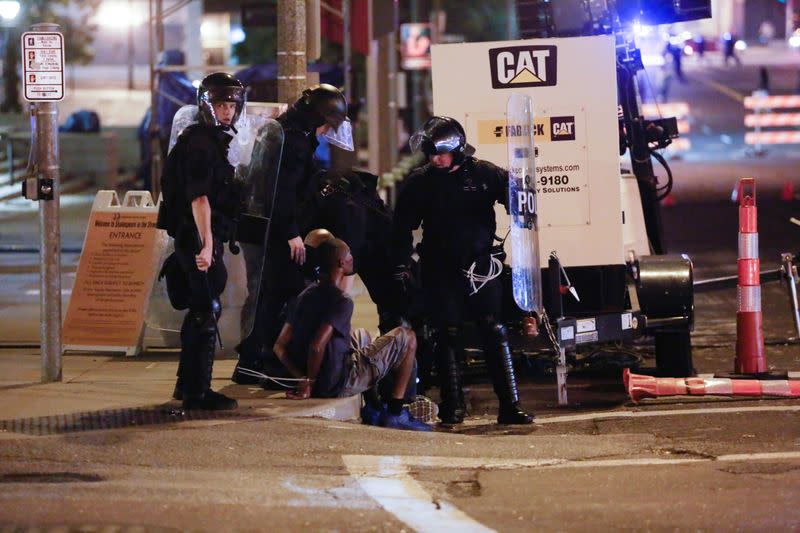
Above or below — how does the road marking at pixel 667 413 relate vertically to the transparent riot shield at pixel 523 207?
below

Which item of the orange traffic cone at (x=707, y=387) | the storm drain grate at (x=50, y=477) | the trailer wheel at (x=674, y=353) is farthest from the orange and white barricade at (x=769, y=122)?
the storm drain grate at (x=50, y=477)

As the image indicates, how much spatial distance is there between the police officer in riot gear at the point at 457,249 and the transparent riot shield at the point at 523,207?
9cm

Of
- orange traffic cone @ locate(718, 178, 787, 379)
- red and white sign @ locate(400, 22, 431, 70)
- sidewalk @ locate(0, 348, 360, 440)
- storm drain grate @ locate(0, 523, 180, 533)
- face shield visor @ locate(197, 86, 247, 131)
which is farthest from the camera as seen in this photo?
red and white sign @ locate(400, 22, 431, 70)

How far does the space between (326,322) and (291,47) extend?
2705mm

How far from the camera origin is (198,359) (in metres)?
8.36

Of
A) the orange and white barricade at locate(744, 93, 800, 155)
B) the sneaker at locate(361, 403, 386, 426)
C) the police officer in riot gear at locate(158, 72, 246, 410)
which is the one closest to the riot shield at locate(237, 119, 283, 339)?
the police officer in riot gear at locate(158, 72, 246, 410)

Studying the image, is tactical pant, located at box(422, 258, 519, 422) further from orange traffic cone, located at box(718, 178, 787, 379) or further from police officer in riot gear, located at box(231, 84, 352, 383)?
orange traffic cone, located at box(718, 178, 787, 379)

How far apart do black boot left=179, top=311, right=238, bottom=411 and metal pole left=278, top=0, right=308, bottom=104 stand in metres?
2.45

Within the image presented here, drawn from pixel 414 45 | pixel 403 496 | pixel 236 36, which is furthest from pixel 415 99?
pixel 403 496

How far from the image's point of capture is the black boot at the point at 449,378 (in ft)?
29.0

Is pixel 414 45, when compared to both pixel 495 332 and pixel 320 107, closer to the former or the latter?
pixel 320 107

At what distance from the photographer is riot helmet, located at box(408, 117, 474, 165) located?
8.68 meters

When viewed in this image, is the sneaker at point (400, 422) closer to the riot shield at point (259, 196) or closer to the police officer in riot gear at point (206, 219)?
the police officer in riot gear at point (206, 219)

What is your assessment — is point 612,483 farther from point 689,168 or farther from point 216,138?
point 689,168
